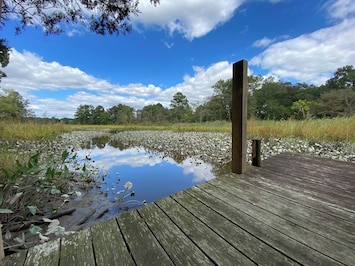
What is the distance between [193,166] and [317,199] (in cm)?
238

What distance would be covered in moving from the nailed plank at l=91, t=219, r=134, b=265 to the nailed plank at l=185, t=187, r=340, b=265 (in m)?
0.59

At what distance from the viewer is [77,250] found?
78cm

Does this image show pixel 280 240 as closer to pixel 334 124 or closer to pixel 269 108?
pixel 334 124

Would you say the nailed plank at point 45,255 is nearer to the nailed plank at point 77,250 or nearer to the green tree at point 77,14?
the nailed plank at point 77,250

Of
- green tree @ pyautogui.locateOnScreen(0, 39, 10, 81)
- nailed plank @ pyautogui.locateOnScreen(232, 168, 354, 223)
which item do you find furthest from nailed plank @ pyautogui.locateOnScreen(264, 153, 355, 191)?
green tree @ pyautogui.locateOnScreen(0, 39, 10, 81)

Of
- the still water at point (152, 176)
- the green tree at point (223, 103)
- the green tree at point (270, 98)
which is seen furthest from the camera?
the green tree at point (270, 98)

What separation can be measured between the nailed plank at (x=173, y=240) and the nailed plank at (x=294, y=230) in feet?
1.49

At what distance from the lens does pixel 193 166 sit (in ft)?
11.6

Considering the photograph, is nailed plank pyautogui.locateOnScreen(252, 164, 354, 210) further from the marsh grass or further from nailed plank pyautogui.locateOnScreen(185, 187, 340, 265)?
the marsh grass

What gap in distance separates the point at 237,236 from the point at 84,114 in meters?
36.9

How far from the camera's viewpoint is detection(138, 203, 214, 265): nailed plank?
2.30 feet

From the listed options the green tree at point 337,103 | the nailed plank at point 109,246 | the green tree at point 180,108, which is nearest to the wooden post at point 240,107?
the nailed plank at point 109,246

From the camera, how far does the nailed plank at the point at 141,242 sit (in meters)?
0.70

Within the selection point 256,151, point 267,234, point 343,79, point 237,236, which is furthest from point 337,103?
point 237,236
